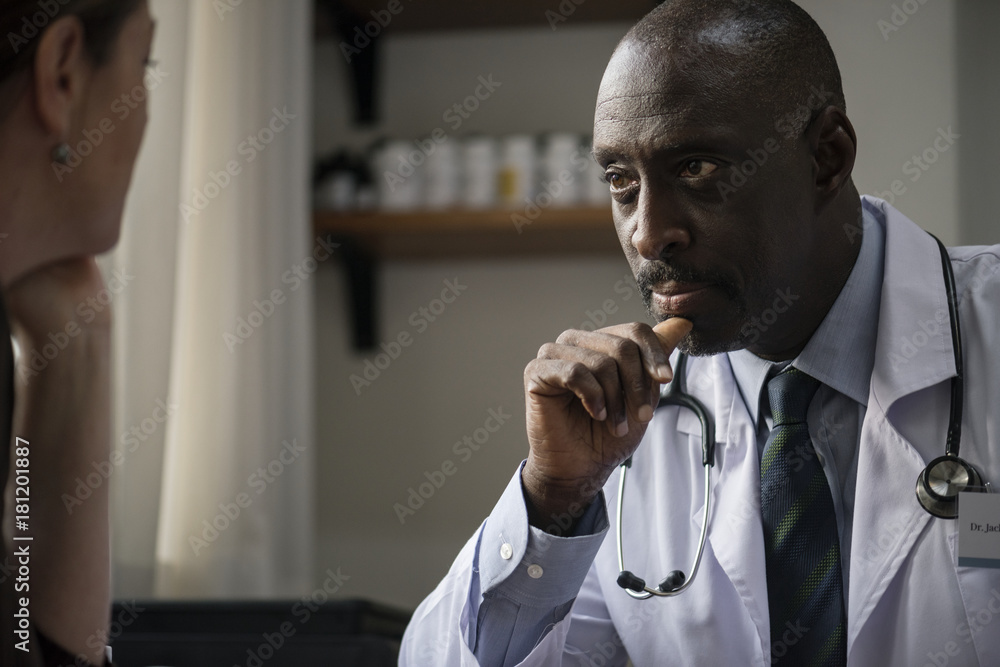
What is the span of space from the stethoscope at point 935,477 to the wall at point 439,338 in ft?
3.59

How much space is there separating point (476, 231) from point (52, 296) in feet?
4.85

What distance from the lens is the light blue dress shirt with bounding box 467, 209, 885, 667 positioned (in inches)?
40.7

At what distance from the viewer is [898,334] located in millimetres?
1068

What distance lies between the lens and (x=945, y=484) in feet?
3.20

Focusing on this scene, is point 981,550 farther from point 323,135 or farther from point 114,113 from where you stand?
point 323,135

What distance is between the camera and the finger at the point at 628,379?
0.91 meters
